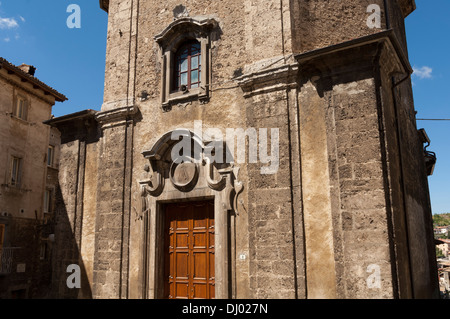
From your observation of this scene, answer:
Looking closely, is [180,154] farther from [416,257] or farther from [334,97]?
[416,257]

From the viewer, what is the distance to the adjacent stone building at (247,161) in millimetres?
6148

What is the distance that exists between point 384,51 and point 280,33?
6.14 feet

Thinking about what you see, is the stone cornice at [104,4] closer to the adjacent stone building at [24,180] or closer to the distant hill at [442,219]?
the adjacent stone building at [24,180]

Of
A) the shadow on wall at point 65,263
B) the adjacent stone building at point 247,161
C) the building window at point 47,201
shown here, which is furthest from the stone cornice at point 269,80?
the building window at point 47,201

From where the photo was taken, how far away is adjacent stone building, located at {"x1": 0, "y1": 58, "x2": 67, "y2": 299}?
1502cm

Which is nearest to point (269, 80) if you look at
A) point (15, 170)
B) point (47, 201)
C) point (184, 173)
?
point (184, 173)

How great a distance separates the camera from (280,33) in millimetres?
7188

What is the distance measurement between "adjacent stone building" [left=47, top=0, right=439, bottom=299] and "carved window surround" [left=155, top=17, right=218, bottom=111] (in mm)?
29

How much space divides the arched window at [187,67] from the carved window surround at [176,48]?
0.12m

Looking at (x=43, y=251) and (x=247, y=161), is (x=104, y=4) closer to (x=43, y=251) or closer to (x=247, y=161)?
(x=247, y=161)

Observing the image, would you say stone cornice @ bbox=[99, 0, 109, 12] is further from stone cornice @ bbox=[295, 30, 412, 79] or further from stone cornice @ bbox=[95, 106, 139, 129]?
stone cornice @ bbox=[295, 30, 412, 79]

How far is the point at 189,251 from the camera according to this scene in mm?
7566

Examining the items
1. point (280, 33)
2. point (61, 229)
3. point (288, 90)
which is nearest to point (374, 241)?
point (288, 90)

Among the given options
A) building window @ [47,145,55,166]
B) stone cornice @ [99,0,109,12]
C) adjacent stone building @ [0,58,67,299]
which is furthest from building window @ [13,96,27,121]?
stone cornice @ [99,0,109,12]
